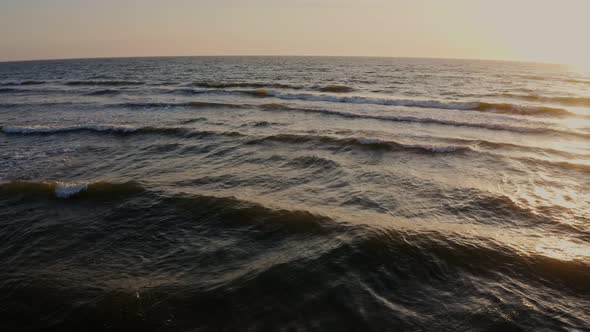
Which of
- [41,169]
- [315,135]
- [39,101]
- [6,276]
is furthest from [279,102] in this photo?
[6,276]

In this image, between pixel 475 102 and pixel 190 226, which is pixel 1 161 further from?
pixel 475 102

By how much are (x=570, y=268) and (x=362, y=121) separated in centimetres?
1647

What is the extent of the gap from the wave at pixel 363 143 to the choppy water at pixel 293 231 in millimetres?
139

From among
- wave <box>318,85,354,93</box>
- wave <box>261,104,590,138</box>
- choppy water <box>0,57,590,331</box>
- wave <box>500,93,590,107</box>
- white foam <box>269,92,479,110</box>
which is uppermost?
wave <box>318,85,354,93</box>

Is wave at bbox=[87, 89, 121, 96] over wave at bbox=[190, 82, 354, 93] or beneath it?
beneath

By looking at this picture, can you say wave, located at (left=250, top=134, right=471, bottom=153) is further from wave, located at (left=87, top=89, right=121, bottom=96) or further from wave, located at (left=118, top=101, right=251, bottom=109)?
wave, located at (left=87, top=89, right=121, bottom=96)

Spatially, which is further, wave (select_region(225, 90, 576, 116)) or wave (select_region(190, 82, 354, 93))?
wave (select_region(190, 82, 354, 93))

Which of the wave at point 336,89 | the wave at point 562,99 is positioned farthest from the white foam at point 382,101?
the wave at point 562,99

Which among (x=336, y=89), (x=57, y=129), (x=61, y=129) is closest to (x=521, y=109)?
(x=336, y=89)

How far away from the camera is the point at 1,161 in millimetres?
13125

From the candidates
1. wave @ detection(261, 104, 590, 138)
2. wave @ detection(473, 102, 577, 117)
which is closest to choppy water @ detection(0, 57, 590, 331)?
wave @ detection(261, 104, 590, 138)

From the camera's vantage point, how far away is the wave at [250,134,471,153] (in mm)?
15172

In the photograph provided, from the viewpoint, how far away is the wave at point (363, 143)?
1517cm

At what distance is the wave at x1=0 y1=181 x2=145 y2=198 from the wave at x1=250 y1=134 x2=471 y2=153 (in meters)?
→ 7.48
